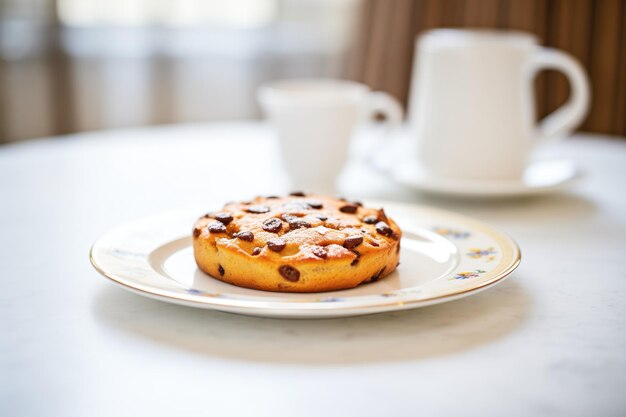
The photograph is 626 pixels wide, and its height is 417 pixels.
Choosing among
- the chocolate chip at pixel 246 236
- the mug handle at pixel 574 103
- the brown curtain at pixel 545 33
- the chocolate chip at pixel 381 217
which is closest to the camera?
the chocolate chip at pixel 246 236

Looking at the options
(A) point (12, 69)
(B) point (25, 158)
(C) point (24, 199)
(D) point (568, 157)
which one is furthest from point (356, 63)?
(C) point (24, 199)

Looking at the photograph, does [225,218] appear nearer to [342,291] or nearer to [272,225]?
[272,225]

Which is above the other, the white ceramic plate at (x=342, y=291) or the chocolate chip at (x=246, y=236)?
the chocolate chip at (x=246, y=236)

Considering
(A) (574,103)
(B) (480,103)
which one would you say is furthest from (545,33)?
(B) (480,103)

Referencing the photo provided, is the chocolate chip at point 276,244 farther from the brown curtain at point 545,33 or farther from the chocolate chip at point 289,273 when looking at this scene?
the brown curtain at point 545,33

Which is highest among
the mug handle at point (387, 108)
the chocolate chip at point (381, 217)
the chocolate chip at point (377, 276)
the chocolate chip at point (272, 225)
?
the mug handle at point (387, 108)

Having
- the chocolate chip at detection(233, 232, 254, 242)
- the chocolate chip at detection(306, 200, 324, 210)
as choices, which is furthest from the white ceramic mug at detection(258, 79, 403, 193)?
the chocolate chip at detection(233, 232, 254, 242)

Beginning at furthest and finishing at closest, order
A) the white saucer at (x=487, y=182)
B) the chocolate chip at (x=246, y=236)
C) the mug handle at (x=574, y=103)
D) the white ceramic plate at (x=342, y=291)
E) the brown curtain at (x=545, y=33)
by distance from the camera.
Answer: the brown curtain at (x=545, y=33)
the mug handle at (x=574, y=103)
the white saucer at (x=487, y=182)
the chocolate chip at (x=246, y=236)
the white ceramic plate at (x=342, y=291)

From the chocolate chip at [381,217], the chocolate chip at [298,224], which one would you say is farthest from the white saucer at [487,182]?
the chocolate chip at [298,224]
